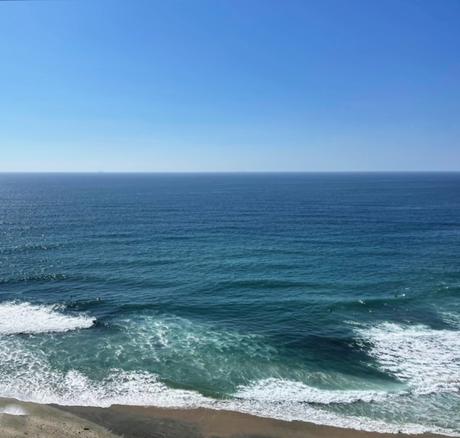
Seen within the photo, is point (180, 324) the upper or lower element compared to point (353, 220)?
lower

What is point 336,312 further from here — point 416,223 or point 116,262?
point 416,223

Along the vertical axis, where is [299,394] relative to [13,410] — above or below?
below

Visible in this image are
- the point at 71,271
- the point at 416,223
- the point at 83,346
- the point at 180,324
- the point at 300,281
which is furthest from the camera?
the point at 416,223

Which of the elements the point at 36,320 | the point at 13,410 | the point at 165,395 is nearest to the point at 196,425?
the point at 165,395

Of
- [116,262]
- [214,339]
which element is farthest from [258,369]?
[116,262]

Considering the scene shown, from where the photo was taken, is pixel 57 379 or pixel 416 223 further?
pixel 416 223

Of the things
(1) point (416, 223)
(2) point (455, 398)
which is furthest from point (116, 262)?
(1) point (416, 223)

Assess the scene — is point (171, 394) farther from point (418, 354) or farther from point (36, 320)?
point (418, 354)

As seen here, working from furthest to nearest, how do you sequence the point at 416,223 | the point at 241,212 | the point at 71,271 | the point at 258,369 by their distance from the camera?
the point at 241,212 < the point at 416,223 < the point at 71,271 < the point at 258,369
